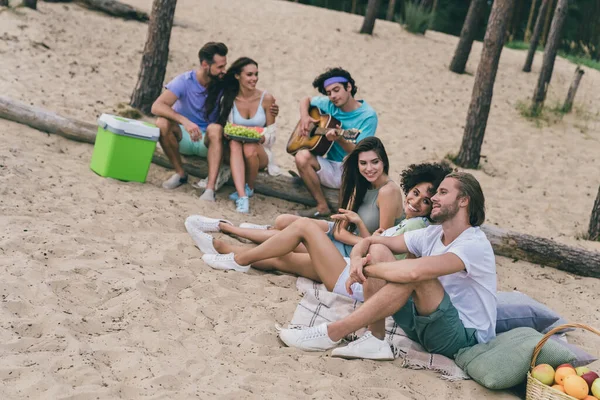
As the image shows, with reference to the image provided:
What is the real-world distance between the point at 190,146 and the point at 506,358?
3.89m

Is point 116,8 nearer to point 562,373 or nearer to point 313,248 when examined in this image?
point 313,248

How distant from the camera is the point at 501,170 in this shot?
963 centimetres

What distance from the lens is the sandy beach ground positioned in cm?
363

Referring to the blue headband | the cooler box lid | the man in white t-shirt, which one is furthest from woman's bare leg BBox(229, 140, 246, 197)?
the man in white t-shirt

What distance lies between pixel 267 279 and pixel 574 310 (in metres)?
2.20

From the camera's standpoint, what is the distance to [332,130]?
6.23 metres

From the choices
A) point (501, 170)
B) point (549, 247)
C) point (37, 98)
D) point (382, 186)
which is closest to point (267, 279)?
point (382, 186)

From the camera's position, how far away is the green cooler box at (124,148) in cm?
637

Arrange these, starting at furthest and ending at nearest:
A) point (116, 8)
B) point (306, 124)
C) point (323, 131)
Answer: point (116, 8), point (306, 124), point (323, 131)

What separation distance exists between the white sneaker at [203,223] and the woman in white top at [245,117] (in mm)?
820

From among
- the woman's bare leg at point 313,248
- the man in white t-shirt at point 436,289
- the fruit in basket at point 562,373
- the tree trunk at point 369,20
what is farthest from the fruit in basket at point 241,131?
the tree trunk at point 369,20

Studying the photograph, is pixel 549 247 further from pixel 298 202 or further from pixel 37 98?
pixel 37 98

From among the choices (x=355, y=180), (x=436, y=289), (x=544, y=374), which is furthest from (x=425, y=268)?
(x=355, y=180)

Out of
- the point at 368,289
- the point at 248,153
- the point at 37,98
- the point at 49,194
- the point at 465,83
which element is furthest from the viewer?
the point at 465,83
